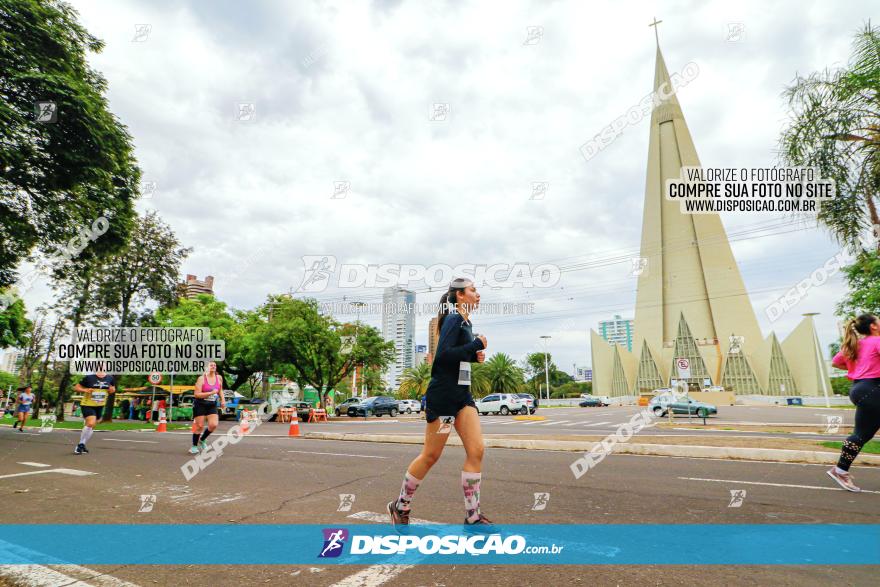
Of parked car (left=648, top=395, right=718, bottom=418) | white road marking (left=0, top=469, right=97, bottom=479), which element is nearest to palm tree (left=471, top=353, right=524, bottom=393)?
parked car (left=648, top=395, right=718, bottom=418)

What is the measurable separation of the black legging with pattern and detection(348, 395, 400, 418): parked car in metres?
34.5

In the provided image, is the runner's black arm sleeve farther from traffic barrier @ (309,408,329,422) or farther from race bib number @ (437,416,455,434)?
traffic barrier @ (309,408,329,422)

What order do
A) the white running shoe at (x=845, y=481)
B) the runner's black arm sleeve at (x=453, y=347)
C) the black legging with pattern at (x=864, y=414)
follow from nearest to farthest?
1. the runner's black arm sleeve at (x=453, y=347)
2. the black legging with pattern at (x=864, y=414)
3. the white running shoe at (x=845, y=481)

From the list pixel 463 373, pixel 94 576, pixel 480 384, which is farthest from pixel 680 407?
pixel 480 384

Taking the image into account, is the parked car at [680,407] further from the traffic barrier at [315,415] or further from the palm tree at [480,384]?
the palm tree at [480,384]

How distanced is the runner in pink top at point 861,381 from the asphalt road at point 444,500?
40 centimetres

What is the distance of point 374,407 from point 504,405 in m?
10.7

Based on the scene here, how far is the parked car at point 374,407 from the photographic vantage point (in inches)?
1476

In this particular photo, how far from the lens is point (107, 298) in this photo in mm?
25625

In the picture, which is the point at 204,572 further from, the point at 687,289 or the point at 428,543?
the point at 687,289

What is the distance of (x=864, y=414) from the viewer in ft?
17.4

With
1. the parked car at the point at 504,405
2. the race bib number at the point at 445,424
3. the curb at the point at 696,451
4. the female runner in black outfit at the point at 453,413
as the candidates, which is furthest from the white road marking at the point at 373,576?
the parked car at the point at 504,405

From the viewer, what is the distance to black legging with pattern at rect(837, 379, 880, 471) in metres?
5.21

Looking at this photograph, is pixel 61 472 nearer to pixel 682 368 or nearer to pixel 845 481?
pixel 845 481
